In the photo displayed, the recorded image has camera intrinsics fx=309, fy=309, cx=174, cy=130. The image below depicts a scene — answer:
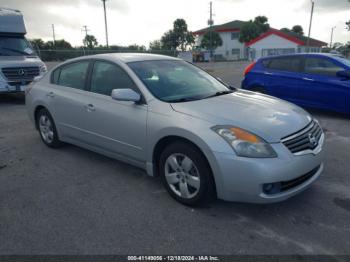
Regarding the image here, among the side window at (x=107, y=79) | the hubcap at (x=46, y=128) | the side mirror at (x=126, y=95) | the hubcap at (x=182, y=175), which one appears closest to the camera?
the hubcap at (x=182, y=175)

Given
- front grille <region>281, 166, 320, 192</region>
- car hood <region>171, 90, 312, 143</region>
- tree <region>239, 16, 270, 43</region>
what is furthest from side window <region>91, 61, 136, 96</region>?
tree <region>239, 16, 270, 43</region>

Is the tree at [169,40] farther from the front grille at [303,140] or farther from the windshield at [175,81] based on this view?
the front grille at [303,140]

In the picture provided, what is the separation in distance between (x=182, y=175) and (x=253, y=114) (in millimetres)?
994

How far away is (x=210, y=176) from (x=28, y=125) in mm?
5482

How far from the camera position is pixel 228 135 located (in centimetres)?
298

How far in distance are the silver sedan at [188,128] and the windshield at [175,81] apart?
14 mm

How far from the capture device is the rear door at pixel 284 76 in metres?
7.49

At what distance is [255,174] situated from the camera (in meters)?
2.83

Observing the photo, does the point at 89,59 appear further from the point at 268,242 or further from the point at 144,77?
the point at 268,242

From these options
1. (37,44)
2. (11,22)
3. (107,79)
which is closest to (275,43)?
(37,44)

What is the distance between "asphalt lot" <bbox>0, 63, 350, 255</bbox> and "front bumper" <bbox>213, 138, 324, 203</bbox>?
1.02 ft

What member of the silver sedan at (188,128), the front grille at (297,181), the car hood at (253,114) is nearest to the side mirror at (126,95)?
the silver sedan at (188,128)

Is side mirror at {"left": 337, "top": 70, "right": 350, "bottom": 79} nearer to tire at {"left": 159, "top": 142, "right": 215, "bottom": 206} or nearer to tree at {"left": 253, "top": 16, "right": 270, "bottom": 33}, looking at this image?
tire at {"left": 159, "top": 142, "right": 215, "bottom": 206}

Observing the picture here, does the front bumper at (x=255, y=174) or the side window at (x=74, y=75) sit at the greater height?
the side window at (x=74, y=75)
